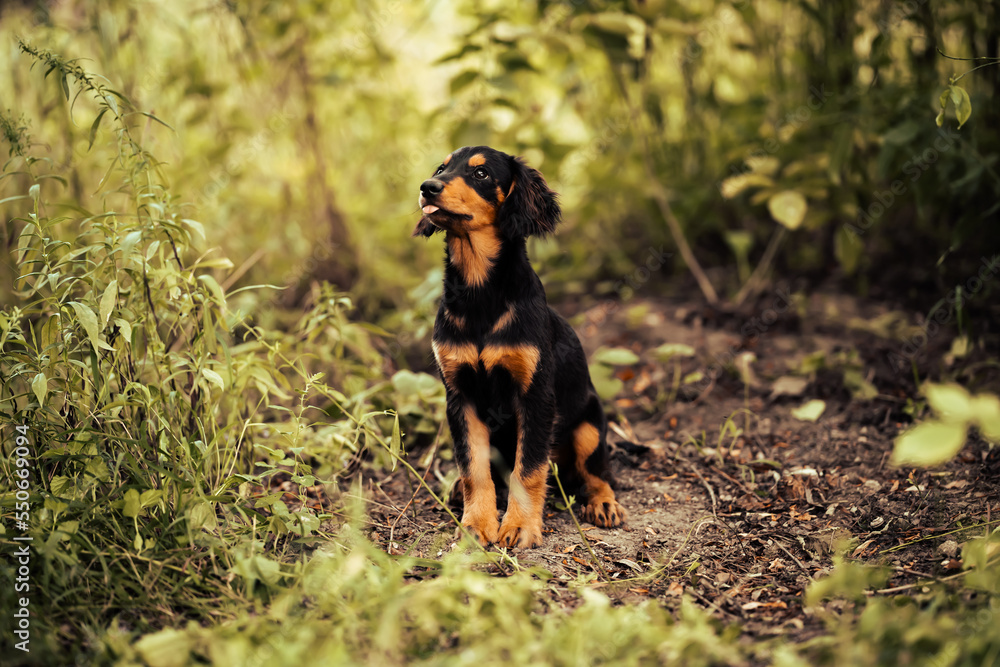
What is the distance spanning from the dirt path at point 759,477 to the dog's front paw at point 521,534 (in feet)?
0.12

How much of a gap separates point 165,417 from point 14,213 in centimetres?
219

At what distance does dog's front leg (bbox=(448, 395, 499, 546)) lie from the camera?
2727 millimetres

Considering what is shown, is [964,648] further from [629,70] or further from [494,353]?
[629,70]

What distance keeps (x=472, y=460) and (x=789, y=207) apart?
8.06ft

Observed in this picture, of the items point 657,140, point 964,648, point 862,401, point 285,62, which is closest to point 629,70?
point 657,140

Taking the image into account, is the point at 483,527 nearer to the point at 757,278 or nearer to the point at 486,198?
the point at 486,198

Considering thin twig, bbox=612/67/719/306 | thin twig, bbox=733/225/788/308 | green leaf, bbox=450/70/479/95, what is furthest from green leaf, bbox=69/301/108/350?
thin twig, bbox=733/225/788/308

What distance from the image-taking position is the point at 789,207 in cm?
391

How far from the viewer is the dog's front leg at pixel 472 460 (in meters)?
2.73

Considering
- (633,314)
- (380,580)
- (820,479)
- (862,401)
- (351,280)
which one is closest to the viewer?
(380,580)

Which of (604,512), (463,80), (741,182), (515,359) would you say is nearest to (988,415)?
(515,359)

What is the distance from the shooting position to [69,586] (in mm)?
2027

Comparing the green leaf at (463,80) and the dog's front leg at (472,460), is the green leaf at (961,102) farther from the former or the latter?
the green leaf at (463,80)

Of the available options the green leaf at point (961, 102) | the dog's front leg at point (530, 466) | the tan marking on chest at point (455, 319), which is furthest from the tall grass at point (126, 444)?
the green leaf at point (961, 102)
